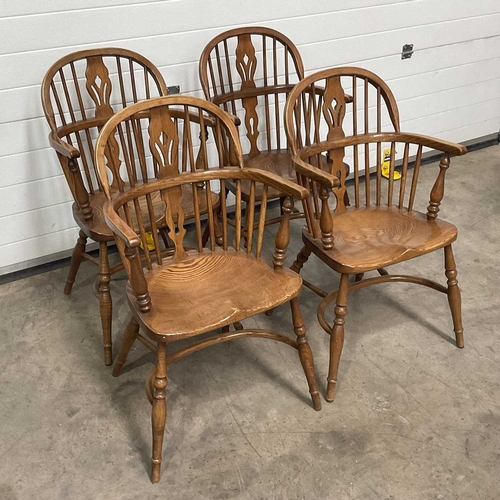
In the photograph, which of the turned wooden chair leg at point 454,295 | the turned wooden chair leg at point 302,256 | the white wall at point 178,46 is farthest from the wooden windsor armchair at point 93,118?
the turned wooden chair leg at point 454,295

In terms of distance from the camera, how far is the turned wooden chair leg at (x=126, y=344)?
190 centimetres

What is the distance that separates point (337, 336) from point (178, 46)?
158 cm

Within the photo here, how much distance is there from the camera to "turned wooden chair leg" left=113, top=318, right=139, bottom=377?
190 cm

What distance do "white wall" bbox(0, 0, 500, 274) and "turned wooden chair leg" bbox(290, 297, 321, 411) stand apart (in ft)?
4.63

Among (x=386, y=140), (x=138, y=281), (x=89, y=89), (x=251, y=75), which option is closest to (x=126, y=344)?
(x=138, y=281)

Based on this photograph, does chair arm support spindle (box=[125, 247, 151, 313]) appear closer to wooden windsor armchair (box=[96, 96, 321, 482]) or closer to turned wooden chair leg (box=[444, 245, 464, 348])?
wooden windsor armchair (box=[96, 96, 321, 482])

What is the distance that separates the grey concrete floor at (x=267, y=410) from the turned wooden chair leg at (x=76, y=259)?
69 mm

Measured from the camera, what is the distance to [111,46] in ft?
8.30

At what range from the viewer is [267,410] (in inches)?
76.7

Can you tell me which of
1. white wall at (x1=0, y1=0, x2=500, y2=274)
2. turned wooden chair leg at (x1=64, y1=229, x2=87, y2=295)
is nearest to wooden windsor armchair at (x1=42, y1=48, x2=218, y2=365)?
turned wooden chair leg at (x1=64, y1=229, x2=87, y2=295)

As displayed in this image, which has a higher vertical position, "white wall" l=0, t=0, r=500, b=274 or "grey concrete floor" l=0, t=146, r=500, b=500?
"white wall" l=0, t=0, r=500, b=274

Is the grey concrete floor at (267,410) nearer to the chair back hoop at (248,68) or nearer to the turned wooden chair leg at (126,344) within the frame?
the turned wooden chair leg at (126,344)

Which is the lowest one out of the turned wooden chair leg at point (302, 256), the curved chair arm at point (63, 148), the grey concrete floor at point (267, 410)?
the grey concrete floor at point (267, 410)

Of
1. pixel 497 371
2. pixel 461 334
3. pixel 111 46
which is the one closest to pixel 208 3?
pixel 111 46
